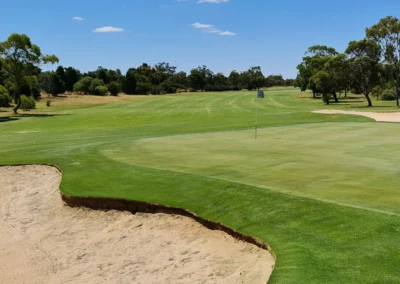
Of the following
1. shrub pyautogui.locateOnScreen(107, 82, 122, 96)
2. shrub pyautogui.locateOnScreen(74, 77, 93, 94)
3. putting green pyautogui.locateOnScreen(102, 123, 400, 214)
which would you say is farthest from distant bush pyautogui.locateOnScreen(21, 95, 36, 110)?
putting green pyautogui.locateOnScreen(102, 123, 400, 214)

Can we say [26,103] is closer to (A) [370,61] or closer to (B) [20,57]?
(B) [20,57]

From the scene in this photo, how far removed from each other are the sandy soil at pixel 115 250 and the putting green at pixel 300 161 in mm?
2704

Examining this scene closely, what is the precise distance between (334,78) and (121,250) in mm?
63723

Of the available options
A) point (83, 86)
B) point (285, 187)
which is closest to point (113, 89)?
point (83, 86)

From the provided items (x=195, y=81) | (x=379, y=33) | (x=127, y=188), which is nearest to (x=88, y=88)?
(x=195, y=81)

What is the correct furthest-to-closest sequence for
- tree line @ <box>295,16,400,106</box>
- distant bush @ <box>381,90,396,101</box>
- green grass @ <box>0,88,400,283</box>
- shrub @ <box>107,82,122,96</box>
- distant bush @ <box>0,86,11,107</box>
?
shrub @ <box>107,82,122,96</box> → distant bush @ <box>381,90,396,101</box> → distant bush @ <box>0,86,11,107</box> → tree line @ <box>295,16,400,106</box> → green grass @ <box>0,88,400,283</box>

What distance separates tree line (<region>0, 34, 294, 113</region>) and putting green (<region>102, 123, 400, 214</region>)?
41157mm

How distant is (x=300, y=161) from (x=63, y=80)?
12296cm

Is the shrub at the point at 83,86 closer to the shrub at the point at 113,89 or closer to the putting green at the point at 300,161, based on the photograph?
the shrub at the point at 113,89

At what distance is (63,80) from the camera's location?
127375 millimetres

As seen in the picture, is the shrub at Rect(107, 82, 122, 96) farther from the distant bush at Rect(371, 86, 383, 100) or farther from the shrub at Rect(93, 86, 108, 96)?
the distant bush at Rect(371, 86, 383, 100)

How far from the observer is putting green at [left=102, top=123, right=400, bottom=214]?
10344 mm

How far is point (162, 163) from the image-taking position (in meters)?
15.8

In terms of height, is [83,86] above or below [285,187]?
above
